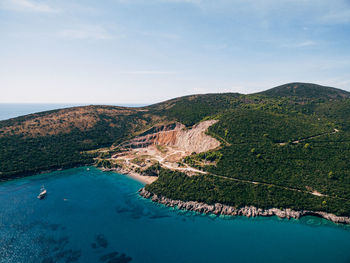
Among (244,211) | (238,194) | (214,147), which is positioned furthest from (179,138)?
(244,211)

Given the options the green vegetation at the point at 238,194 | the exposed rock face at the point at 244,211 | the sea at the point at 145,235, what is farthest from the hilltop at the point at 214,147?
the sea at the point at 145,235

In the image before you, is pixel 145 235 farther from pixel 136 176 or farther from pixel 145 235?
pixel 136 176

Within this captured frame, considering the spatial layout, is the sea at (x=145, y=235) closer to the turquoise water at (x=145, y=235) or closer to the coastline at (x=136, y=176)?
the turquoise water at (x=145, y=235)

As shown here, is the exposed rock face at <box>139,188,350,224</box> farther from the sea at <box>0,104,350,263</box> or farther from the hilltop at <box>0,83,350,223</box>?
the sea at <box>0,104,350,263</box>

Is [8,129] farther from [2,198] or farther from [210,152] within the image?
[210,152]

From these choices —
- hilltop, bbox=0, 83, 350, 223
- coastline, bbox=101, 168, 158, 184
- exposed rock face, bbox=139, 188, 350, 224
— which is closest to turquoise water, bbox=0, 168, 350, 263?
exposed rock face, bbox=139, 188, 350, 224

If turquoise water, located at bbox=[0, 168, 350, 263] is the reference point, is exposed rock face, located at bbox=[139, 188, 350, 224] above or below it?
above

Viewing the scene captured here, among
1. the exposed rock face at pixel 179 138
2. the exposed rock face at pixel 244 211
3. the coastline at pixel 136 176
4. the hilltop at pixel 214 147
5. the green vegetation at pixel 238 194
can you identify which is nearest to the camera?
the exposed rock face at pixel 244 211
